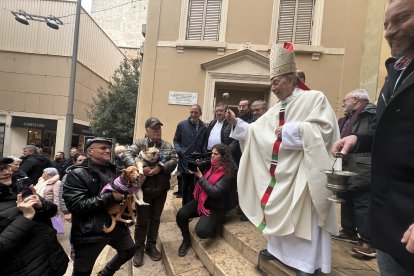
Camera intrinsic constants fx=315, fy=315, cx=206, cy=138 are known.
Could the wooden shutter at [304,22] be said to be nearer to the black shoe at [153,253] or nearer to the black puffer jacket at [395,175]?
the black shoe at [153,253]

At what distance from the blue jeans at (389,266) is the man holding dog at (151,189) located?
295cm

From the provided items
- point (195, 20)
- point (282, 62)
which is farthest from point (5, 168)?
point (195, 20)

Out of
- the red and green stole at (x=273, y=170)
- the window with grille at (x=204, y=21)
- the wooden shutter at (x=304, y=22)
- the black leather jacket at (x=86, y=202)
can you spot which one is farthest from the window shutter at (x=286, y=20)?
the black leather jacket at (x=86, y=202)

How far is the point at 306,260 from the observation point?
2.76 metres

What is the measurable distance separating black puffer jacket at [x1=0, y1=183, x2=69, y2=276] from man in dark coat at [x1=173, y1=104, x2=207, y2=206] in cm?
260

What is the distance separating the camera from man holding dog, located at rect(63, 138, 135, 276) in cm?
306

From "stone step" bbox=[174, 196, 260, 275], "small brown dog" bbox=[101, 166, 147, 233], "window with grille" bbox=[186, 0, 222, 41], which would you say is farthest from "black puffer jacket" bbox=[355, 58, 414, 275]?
"window with grille" bbox=[186, 0, 222, 41]

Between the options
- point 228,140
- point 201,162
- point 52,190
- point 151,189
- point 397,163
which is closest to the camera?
point 397,163

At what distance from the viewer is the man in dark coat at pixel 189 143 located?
17.2ft

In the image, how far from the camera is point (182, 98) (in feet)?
30.1

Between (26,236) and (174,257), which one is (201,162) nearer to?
(174,257)

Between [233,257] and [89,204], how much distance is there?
1.76 metres

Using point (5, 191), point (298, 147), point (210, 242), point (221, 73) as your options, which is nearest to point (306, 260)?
point (298, 147)

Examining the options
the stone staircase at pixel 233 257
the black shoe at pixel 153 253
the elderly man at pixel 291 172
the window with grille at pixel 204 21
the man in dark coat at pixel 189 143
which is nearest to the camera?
the elderly man at pixel 291 172
